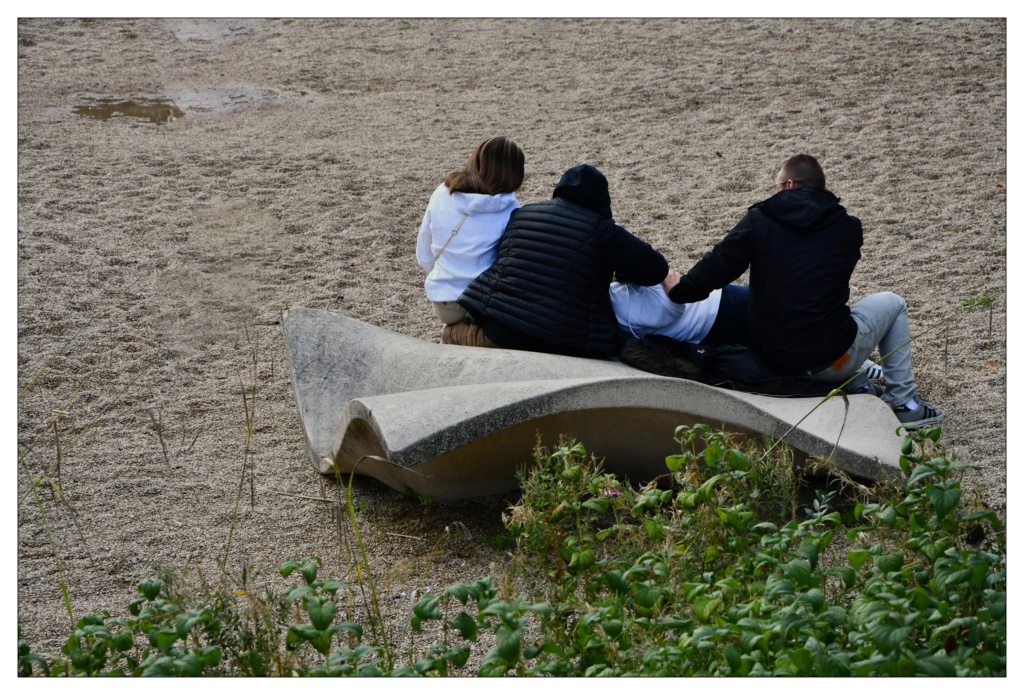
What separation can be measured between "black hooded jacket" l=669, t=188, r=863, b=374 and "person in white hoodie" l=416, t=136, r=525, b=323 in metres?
0.94

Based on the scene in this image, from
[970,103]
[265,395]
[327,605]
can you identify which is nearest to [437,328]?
[265,395]

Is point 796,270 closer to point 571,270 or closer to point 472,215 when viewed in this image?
point 571,270

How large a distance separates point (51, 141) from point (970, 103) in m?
7.94

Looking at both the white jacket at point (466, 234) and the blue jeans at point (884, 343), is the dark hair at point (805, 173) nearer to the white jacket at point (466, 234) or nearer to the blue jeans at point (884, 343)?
the blue jeans at point (884, 343)

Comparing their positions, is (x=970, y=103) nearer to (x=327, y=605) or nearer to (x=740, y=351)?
(x=740, y=351)

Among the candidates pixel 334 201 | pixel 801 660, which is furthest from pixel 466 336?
pixel 334 201

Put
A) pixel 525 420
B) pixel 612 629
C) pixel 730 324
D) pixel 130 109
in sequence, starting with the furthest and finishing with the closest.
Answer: pixel 130 109
pixel 730 324
pixel 525 420
pixel 612 629

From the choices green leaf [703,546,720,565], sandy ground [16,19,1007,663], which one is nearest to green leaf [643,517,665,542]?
green leaf [703,546,720,565]

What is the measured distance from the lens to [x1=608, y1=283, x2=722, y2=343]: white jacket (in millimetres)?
3842

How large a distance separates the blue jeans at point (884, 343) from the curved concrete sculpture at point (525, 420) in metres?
0.35

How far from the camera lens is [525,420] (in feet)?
9.58

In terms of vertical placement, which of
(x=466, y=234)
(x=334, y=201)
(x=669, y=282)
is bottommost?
(x=669, y=282)

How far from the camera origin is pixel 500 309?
3818 millimetres

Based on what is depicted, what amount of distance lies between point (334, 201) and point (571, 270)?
3.78m
